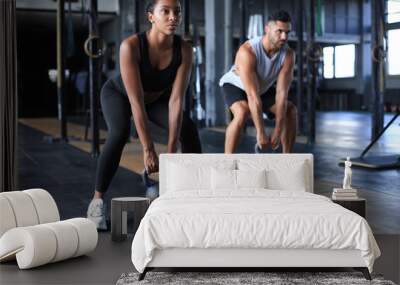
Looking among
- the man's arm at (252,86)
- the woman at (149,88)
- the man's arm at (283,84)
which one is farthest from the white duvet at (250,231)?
the man's arm at (283,84)

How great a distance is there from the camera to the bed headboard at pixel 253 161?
425 centimetres

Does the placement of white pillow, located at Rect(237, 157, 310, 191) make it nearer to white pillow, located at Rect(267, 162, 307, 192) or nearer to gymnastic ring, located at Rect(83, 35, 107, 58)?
white pillow, located at Rect(267, 162, 307, 192)

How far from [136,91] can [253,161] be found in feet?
3.46

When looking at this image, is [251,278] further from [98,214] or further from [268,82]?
[268,82]

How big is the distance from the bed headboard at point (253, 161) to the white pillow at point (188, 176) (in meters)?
0.03

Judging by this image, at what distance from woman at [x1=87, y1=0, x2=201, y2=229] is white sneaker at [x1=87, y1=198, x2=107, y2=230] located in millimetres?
38

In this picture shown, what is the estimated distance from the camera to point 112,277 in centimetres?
341

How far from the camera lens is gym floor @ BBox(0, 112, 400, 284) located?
3553 millimetres

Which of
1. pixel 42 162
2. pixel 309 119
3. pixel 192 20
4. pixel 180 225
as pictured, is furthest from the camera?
pixel 309 119

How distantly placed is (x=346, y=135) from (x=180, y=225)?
6608 mm

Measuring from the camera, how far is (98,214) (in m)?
4.67

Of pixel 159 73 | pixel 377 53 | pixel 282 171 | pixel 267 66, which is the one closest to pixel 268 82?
pixel 267 66

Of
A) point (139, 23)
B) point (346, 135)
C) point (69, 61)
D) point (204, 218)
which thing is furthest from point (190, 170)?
point (346, 135)

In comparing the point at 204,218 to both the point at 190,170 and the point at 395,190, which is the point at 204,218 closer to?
the point at 190,170
